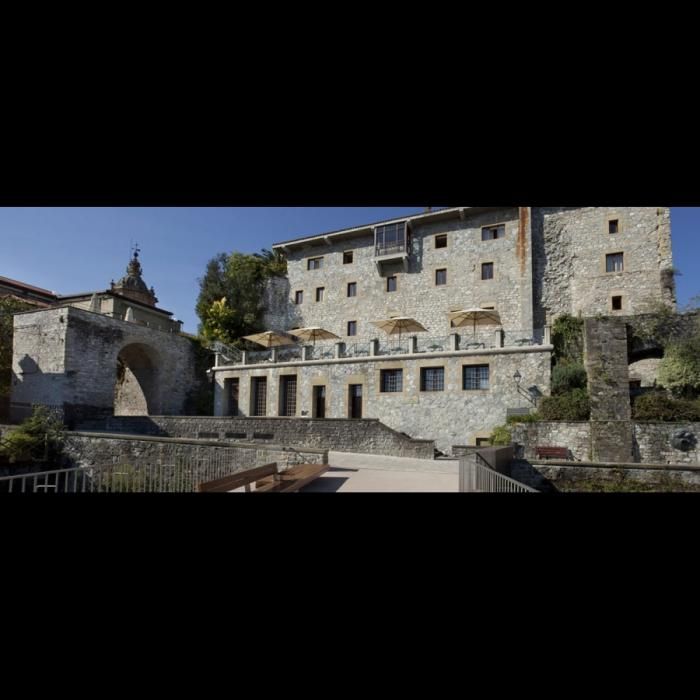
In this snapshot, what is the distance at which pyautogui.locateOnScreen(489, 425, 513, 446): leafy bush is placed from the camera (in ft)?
37.3

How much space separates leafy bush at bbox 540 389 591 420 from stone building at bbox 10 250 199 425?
15830 millimetres

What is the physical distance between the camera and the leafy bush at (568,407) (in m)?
11.3

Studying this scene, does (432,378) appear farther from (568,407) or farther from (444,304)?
(444,304)

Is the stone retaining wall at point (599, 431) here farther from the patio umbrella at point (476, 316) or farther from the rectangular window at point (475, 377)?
the patio umbrella at point (476, 316)

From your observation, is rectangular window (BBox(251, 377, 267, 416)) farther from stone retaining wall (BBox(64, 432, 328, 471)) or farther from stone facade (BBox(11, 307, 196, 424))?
stone retaining wall (BBox(64, 432, 328, 471))

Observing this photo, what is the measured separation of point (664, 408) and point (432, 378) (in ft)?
21.6

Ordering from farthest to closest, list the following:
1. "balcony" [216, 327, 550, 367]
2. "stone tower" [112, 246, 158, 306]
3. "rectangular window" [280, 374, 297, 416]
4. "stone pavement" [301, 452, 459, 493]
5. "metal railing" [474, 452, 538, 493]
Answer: "stone tower" [112, 246, 158, 306]
"rectangular window" [280, 374, 297, 416]
"balcony" [216, 327, 550, 367]
"stone pavement" [301, 452, 459, 493]
"metal railing" [474, 452, 538, 493]

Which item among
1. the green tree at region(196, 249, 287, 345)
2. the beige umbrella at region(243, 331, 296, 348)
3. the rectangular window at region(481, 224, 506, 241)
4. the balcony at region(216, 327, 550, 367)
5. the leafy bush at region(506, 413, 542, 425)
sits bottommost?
the leafy bush at region(506, 413, 542, 425)

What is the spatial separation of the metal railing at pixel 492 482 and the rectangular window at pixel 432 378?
28.3 feet

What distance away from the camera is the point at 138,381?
63.3 ft

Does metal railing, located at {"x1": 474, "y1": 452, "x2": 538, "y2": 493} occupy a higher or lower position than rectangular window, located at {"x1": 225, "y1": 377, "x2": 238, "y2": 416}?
lower

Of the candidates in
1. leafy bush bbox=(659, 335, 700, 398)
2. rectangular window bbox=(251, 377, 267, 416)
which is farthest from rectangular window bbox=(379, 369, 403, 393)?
leafy bush bbox=(659, 335, 700, 398)

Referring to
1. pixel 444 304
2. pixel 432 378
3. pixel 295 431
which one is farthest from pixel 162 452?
pixel 444 304
